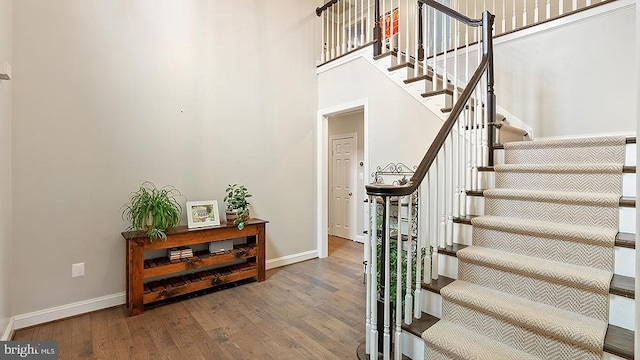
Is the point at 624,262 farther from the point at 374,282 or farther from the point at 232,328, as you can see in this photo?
the point at 232,328

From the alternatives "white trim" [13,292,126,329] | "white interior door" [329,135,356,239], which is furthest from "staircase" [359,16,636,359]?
"white interior door" [329,135,356,239]

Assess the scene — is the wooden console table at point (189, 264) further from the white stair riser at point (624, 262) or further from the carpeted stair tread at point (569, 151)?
the white stair riser at point (624, 262)

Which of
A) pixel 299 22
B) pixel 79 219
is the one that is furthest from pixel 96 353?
pixel 299 22

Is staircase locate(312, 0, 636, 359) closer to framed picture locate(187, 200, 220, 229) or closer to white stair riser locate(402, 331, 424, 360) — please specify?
white stair riser locate(402, 331, 424, 360)

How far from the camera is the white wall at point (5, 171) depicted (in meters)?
2.13

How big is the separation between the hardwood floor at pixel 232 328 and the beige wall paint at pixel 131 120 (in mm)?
491

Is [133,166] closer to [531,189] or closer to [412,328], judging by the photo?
[412,328]

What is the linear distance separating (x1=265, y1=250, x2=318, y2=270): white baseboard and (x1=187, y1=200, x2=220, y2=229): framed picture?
3.35 ft

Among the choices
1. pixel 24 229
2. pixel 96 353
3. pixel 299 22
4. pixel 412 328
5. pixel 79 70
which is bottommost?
pixel 96 353

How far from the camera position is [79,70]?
8.66 ft

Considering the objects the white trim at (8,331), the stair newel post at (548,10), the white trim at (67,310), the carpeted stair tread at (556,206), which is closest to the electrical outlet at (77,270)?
the white trim at (67,310)

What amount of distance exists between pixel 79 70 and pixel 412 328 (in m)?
3.37

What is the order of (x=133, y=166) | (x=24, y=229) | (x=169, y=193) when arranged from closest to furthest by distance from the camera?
(x=24, y=229)
(x=133, y=166)
(x=169, y=193)

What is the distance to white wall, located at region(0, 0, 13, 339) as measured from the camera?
A: 213 centimetres
